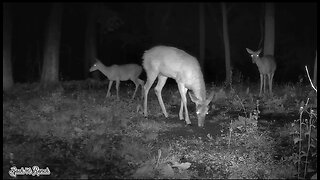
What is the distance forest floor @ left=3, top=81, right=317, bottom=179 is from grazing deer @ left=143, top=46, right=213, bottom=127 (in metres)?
0.44

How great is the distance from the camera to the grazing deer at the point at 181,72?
868cm

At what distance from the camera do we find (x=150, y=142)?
23.9 ft

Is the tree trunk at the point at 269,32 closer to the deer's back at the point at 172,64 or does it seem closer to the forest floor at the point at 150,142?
the forest floor at the point at 150,142

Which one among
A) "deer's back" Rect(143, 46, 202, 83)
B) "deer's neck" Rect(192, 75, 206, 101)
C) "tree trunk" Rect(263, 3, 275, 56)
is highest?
"tree trunk" Rect(263, 3, 275, 56)

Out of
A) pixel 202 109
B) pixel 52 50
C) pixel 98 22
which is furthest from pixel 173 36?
pixel 202 109

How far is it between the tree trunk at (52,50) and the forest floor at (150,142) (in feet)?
19.0

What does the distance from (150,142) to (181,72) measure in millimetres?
2451

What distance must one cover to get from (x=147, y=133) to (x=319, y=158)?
10.6ft

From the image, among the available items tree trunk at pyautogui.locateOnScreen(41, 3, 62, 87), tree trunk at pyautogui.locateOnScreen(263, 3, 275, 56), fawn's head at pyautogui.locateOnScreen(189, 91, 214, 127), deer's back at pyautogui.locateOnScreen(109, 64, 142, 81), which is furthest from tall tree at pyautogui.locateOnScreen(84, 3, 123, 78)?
fawn's head at pyautogui.locateOnScreen(189, 91, 214, 127)

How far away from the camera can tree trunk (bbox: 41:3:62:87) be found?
1597 cm

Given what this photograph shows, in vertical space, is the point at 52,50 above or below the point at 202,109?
above

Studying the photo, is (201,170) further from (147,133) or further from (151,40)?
(151,40)

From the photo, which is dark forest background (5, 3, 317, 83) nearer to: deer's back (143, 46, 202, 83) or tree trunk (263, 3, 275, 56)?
tree trunk (263, 3, 275, 56)

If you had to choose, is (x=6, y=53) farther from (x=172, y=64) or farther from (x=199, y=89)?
(x=199, y=89)
